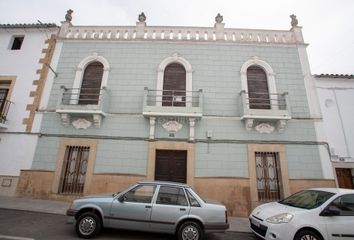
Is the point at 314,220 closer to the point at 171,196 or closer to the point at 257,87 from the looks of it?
the point at 171,196

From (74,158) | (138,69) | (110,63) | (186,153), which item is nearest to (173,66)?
(138,69)

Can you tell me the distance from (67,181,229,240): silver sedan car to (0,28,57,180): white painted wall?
6.14 metres

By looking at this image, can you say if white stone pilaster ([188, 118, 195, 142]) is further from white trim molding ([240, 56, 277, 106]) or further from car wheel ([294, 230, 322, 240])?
car wheel ([294, 230, 322, 240])

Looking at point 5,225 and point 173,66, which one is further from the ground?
point 173,66

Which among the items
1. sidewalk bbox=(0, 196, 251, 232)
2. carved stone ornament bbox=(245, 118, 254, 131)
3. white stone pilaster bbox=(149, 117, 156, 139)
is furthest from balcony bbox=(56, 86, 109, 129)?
carved stone ornament bbox=(245, 118, 254, 131)

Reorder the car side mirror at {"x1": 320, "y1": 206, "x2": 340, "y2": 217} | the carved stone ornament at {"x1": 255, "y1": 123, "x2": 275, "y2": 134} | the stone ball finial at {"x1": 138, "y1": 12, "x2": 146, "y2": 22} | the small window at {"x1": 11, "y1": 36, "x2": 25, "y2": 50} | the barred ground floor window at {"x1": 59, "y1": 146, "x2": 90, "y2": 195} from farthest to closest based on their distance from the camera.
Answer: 1. the stone ball finial at {"x1": 138, "y1": 12, "x2": 146, "y2": 22}
2. the small window at {"x1": 11, "y1": 36, "x2": 25, "y2": 50}
3. the carved stone ornament at {"x1": 255, "y1": 123, "x2": 275, "y2": 134}
4. the barred ground floor window at {"x1": 59, "y1": 146, "x2": 90, "y2": 195}
5. the car side mirror at {"x1": 320, "y1": 206, "x2": 340, "y2": 217}

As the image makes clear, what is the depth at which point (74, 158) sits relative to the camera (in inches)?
364

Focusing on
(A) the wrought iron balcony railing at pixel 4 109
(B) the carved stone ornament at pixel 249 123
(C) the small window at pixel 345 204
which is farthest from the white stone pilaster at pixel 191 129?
(A) the wrought iron balcony railing at pixel 4 109

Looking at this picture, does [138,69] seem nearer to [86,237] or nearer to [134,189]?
[134,189]

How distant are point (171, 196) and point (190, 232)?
0.98m

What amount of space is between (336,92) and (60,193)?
14246 millimetres

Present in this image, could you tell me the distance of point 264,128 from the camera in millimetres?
9289

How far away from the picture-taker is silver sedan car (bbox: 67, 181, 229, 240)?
4.92 metres

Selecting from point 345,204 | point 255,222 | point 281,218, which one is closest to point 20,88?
point 255,222
